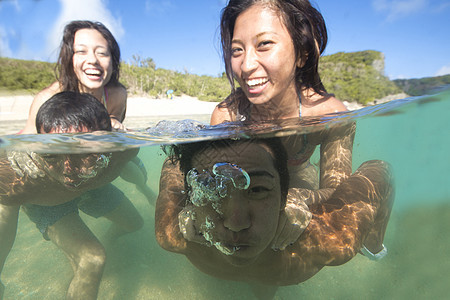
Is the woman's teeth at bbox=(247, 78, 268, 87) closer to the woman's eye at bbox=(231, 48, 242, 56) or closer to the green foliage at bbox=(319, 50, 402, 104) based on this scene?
the woman's eye at bbox=(231, 48, 242, 56)

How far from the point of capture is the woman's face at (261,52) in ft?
9.18

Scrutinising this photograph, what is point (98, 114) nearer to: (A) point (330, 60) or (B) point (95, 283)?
(B) point (95, 283)

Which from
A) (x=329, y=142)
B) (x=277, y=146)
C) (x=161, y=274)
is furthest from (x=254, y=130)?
(x=161, y=274)

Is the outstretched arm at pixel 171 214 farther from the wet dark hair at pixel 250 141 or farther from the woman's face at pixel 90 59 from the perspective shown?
the woman's face at pixel 90 59

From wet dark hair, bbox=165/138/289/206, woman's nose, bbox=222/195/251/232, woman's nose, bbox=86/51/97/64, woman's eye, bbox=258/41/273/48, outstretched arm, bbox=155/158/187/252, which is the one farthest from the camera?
woman's nose, bbox=86/51/97/64

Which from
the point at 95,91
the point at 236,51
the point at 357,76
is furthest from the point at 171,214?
the point at 357,76

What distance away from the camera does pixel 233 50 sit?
120 inches

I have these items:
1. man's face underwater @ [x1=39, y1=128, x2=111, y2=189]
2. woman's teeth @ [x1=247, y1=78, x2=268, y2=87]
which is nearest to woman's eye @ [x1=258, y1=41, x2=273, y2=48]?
woman's teeth @ [x1=247, y1=78, x2=268, y2=87]

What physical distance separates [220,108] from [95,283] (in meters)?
3.85

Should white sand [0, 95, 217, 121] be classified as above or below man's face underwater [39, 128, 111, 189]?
above

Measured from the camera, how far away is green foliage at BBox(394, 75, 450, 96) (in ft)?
15.3

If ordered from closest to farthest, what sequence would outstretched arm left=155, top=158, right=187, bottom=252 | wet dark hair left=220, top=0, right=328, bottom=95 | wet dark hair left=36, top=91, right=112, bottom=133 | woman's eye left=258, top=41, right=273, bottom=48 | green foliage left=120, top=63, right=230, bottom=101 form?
woman's eye left=258, top=41, right=273, bottom=48 < wet dark hair left=220, top=0, right=328, bottom=95 < outstretched arm left=155, top=158, right=187, bottom=252 < wet dark hair left=36, top=91, right=112, bottom=133 < green foliage left=120, top=63, right=230, bottom=101

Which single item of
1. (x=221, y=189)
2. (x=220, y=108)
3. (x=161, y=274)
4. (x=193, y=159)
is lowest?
(x=161, y=274)

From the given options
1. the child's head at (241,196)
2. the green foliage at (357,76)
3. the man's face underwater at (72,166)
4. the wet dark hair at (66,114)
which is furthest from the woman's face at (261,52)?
the man's face underwater at (72,166)
